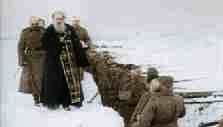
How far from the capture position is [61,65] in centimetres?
500

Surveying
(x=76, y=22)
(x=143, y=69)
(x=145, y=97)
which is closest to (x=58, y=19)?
(x=76, y=22)

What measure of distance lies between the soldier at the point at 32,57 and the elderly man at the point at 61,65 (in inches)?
2.5

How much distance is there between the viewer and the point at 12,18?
5.06 m

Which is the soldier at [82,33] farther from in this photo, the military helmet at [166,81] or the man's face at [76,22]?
the military helmet at [166,81]

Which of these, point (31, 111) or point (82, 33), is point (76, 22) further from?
point (31, 111)

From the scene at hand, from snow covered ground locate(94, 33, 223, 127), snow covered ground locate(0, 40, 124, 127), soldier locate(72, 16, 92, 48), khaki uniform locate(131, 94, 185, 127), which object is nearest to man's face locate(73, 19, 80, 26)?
soldier locate(72, 16, 92, 48)

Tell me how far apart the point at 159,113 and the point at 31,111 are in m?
1.15

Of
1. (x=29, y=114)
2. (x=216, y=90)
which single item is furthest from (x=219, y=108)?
(x=29, y=114)

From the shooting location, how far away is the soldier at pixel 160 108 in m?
4.51

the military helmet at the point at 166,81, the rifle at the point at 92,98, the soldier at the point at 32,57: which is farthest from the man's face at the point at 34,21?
the military helmet at the point at 166,81

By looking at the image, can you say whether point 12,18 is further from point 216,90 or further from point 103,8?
point 216,90

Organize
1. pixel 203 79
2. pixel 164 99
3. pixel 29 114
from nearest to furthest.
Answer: pixel 164 99, pixel 29 114, pixel 203 79

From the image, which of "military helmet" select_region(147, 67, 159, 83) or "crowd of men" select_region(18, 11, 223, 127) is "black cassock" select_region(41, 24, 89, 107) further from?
"military helmet" select_region(147, 67, 159, 83)

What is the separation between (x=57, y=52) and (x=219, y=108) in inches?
62.6
